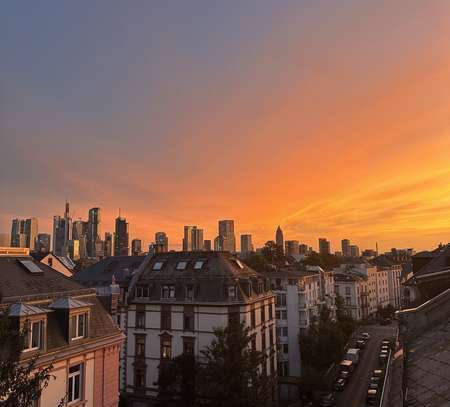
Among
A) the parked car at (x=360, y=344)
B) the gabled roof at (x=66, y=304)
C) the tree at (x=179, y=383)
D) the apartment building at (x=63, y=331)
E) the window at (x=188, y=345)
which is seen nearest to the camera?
the apartment building at (x=63, y=331)

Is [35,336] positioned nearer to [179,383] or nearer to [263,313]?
[179,383]

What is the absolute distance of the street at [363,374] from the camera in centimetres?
4653

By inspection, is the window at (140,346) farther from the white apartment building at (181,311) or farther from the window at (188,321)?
the window at (188,321)

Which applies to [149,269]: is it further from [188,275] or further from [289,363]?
[289,363]

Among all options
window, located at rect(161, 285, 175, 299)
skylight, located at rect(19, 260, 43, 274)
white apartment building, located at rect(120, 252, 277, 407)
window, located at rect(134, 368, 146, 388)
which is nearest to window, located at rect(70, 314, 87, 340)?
skylight, located at rect(19, 260, 43, 274)

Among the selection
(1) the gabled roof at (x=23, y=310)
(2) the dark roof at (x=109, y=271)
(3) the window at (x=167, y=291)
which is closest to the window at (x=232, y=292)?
(3) the window at (x=167, y=291)

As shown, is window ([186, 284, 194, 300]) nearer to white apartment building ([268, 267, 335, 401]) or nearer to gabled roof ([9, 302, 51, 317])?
white apartment building ([268, 267, 335, 401])

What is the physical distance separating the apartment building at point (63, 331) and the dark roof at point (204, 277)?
17.4 metres

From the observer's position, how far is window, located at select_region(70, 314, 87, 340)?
67.5ft

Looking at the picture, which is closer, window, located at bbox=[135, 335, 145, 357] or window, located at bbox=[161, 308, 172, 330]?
window, located at bbox=[161, 308, 172, 330]

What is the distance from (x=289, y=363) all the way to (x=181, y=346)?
22714 millimetres

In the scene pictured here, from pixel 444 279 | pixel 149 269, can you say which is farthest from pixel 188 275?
pixel 444 279

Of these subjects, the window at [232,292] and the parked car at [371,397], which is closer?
the window at [232,292]

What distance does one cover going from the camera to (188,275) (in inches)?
1678
